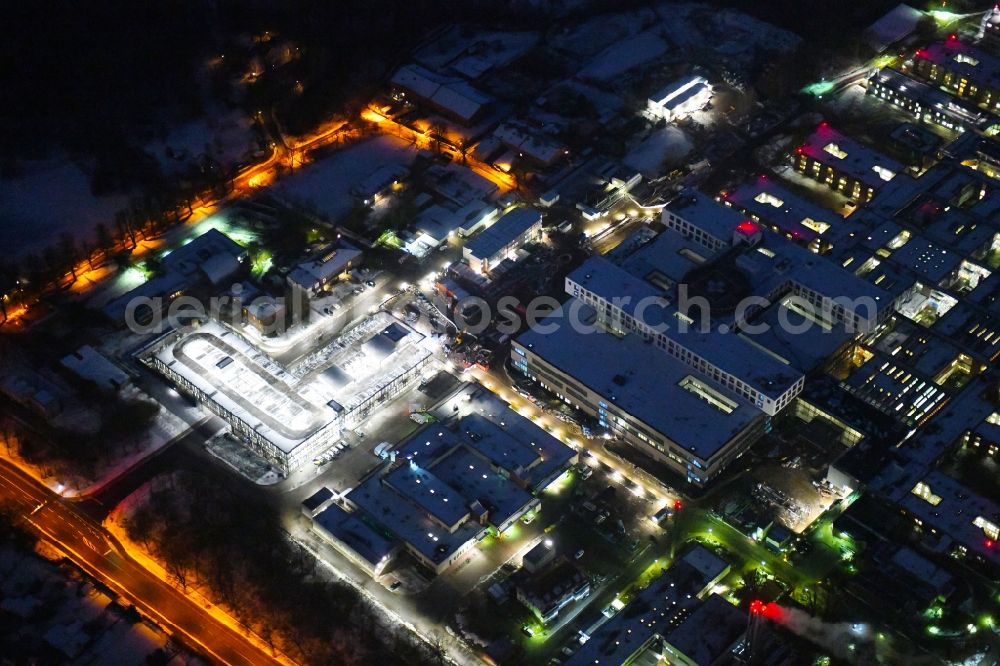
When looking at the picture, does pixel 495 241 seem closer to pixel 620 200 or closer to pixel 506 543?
pixel 620 200

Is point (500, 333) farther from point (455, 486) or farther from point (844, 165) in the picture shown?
point (844, 165)

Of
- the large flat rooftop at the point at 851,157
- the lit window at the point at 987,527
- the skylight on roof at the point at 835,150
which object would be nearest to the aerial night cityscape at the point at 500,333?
the large flat rooftop at the point at 851,157

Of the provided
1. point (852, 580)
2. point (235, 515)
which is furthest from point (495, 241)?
point (852, 580)

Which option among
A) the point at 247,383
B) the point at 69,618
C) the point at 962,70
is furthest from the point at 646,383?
the point at 962,70

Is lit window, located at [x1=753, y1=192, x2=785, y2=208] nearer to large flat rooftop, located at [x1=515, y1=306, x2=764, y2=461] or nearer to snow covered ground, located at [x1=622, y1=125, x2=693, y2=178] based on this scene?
snow covered ground, located at [x1=622, y1=125, x2=693, y2=178]

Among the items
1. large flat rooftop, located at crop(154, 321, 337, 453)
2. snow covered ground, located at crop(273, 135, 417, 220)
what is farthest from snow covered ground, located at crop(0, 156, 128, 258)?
large flat rooftop, located at crop(154, 321, 337, 453)

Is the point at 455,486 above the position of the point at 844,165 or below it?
below
